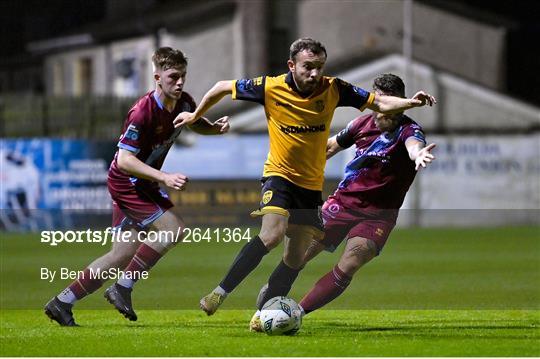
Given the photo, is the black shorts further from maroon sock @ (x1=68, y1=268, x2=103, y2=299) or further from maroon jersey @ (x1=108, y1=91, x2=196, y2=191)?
maroon sock @ (x1=68, y1=268, x2=103, y2=299)

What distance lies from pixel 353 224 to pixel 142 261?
6.19 feet

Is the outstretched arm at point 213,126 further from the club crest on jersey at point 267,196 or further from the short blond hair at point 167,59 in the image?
the club crest on jersey at point 267,196

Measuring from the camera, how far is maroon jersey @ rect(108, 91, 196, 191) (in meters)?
10.2

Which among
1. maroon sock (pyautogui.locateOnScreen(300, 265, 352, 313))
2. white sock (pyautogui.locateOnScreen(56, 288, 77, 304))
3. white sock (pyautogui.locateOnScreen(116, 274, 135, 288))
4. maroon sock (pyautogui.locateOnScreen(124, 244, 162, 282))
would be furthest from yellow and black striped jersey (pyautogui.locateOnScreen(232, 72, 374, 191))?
white sock (pyautogui.locateOnScreen(56, 288, 77, 304))

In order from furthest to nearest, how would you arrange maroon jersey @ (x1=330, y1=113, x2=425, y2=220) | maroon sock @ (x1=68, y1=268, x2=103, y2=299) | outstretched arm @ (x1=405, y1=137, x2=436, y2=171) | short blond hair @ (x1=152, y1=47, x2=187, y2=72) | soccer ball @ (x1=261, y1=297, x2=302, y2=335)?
maroon jersey @ (x1=330, y1=113, x2=425, y2=220)
maroon sock @ (x1=68, y1=268, x2=103, y2=299)
short blond hair @ (x1=152, y1=47, x2=187, y2=72)
soccer ball @ (x1=261, y1=297, x2=302, y2=335)
outstretched arm @ (x1=405, y1=137, x2=436, y2=171)

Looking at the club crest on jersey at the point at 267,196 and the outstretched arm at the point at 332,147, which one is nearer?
the club crest on jersey at the point at 267,196

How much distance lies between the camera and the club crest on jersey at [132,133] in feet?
33.5

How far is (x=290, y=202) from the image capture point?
9953 mm

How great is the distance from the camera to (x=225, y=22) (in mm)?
36625

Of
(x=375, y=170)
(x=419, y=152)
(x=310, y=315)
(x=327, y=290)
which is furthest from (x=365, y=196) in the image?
(x=310, y=315)

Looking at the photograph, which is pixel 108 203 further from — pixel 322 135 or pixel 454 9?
pixel 322 135

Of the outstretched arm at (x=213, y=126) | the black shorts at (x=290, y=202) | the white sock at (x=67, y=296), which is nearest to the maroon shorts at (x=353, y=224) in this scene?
the black shorts at (x=290, y=202)

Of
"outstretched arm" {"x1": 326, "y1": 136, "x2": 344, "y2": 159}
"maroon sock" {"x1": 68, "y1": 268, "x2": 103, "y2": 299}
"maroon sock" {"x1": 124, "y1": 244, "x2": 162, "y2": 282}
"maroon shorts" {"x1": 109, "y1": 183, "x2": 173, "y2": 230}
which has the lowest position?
"maroon sock" {"x1": 68, "y1": 268, "x2": 103, "y2": 299}

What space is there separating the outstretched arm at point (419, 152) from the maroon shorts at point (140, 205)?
2112 mm
